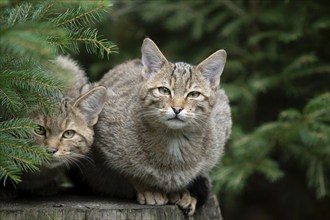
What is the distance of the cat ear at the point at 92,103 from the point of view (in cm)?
474

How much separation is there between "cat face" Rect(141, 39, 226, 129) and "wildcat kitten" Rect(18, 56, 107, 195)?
36cm

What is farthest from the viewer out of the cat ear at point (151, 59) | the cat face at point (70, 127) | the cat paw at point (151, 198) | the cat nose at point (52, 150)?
the cat ear at point (151, 59)

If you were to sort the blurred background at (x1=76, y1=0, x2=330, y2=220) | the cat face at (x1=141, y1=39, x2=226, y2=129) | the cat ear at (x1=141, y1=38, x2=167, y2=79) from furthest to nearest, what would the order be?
the blurred background at (x1=76, y1=0, x2=330, y2=220) → the cat ear at (x1=141, y1=38, x2=167, y2=79) → the cat face at (x1=141, y1=39, x2=226, y2=129)

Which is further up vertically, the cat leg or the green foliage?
the green foliage

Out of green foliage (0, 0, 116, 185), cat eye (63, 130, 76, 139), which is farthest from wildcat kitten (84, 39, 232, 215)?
green foliage (0, 0, 116, 185)

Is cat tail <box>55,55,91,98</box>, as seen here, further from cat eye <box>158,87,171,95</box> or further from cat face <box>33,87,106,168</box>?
cat eye <box>158,87,171,95</box>

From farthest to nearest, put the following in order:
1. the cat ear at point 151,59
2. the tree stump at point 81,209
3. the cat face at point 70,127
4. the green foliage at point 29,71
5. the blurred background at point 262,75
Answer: the blurred background at point 262,75 < the cat ear at point 151,59 < the cat face at point 70,127 < the tree stump at point 81,209 < the green foliage at point 29,71

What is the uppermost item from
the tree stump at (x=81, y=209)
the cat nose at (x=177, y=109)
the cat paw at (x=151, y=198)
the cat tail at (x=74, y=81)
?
the cat tail at (x=74, y=81)

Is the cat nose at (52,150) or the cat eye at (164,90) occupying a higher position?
the cat eye at (164,90)

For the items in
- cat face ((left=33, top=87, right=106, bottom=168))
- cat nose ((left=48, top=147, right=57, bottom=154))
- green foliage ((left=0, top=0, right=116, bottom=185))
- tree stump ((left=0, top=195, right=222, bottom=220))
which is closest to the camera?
green foliage ((left=0, top=0, right=116, bottom=185))

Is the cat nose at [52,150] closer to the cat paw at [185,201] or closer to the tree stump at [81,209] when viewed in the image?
the tree stump at [81,209]

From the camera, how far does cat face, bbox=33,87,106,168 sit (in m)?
4.45

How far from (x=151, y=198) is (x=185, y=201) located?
0.24 m

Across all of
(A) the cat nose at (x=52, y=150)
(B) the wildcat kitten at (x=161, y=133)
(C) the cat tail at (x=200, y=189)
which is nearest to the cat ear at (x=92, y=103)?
(B) the wildcat kitten at (x=161, y=133)
